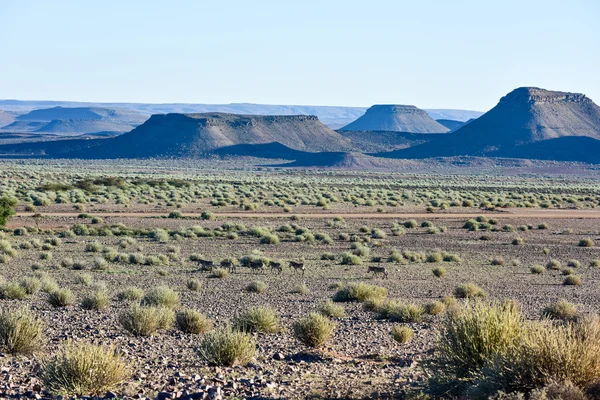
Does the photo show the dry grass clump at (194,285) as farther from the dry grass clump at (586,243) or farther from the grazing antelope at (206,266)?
the dry grass clump at (586,243)

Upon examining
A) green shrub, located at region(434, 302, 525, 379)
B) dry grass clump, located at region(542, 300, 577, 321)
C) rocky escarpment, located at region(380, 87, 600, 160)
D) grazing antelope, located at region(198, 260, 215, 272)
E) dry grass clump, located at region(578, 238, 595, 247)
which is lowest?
dry grass clump, located at region(578, 238, 595, 247)

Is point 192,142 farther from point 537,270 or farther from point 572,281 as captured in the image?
point 572,281

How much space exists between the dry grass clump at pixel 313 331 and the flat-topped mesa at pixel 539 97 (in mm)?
185640

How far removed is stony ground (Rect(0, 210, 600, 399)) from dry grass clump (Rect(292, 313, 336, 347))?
17cm

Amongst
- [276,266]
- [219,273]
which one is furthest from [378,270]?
[219,273]

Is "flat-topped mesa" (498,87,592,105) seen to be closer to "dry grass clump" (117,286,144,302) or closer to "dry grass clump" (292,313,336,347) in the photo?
"dry grass clump" (117,286,144,302)

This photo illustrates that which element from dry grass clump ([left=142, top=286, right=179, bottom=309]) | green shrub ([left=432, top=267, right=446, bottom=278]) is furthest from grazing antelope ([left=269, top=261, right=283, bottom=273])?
dry grass clump ([left=142, top=286, right=179, bottom=309])

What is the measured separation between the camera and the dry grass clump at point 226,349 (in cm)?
1188

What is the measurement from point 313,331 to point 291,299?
681 cm

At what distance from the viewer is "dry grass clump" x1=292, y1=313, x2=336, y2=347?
45.4 ft

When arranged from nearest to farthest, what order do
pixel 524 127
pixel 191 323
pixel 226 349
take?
pixel 226 349 → pixel 191 323 → pixel 524 127

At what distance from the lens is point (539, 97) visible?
7613 inches

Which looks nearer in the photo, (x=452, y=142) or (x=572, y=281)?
(x=572, y=281)

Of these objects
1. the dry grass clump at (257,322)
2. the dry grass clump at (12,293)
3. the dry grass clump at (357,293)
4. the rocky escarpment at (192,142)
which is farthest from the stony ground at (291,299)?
the rocky escarpment at (192,142)
